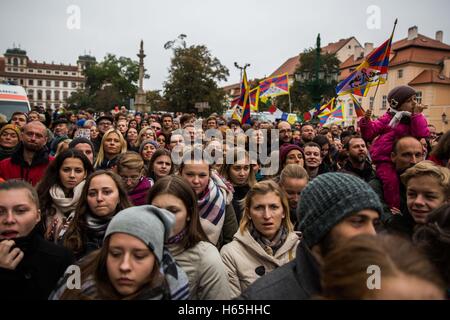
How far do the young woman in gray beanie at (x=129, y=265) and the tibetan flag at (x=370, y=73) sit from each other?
5585mm

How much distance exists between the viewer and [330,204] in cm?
161

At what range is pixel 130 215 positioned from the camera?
1.81m

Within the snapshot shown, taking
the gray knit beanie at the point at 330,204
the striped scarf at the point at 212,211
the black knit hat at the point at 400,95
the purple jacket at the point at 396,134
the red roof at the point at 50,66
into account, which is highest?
the red roof at the point at 50,66

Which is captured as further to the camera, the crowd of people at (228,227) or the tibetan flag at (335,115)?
the tibetan flag at (335,115)

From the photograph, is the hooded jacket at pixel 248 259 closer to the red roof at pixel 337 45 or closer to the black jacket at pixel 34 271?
the black jacket at pixel 34 271

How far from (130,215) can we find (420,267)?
1.36 meters

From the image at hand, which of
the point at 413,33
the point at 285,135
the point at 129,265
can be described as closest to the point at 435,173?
the point at 129,265

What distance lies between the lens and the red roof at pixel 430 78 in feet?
123

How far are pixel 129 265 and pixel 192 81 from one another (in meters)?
28.2

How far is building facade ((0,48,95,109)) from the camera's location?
9281 centimetres

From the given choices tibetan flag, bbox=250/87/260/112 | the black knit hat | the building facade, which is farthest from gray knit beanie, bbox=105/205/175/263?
the building facade

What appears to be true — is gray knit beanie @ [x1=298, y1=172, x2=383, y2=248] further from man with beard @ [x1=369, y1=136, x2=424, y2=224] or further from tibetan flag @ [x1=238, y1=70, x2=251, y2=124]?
tibetan flag @ [x1=238, y1=70, x2=251, y2=124]

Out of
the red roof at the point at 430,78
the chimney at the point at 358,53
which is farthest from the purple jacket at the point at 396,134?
the chimney at the point at 358,53

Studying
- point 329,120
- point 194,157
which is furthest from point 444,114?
point 194,157
